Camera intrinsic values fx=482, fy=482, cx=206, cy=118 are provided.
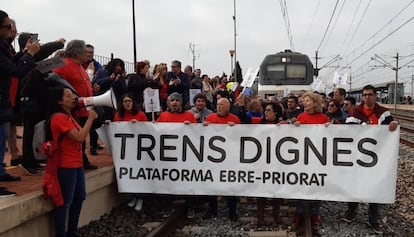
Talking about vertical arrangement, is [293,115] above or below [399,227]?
above

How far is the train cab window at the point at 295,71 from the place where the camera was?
20980 mm

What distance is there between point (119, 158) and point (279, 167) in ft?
7.47

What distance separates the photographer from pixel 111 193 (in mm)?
6988

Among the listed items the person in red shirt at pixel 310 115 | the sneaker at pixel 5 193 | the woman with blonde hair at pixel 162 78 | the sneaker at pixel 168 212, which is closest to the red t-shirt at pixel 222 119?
the person in red shirt at pixel 310 115

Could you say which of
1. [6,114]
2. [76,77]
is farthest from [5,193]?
[76,77]

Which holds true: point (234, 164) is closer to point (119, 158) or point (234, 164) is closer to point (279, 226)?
point (279, 226)

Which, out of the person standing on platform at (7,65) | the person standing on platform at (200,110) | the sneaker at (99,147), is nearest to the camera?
the person standing on platform at (7,65)

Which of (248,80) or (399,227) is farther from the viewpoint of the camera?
(248,80)

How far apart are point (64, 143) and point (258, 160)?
282cm

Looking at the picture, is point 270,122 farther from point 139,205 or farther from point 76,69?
point 76,69

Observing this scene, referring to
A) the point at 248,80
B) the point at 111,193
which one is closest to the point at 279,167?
the point at 111,193

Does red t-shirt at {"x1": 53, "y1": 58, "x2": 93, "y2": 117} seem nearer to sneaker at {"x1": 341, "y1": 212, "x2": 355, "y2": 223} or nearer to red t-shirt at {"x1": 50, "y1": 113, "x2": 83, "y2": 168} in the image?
red t-shirt at {"x1": 50, "y1": 113, "x2": 83, "y2": 168}

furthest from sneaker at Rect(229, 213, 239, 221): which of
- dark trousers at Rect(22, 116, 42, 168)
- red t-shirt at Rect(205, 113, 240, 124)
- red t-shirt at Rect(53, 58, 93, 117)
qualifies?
dark trousers at Rect(22, 116, 42, 168)

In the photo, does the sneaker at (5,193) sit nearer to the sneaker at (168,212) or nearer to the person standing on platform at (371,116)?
the sneaker at (168,212)
